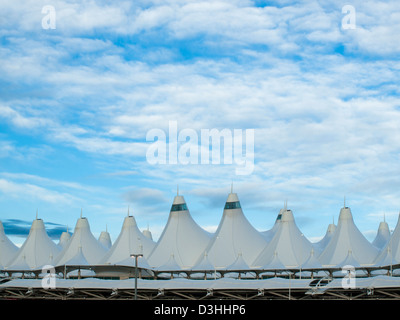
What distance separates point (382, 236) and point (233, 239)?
26.8m

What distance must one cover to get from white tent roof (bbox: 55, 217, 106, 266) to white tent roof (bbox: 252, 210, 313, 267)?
22123 millimetres

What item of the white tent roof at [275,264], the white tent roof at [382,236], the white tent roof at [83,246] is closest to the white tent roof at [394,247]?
the white tent roof at [275,264]

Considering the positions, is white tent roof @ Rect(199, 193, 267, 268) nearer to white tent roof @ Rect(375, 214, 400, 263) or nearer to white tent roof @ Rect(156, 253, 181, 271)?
white tent roof @ Rect(156, 253, 181, 271)

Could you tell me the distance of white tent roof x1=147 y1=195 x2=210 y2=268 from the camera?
68.8 metres

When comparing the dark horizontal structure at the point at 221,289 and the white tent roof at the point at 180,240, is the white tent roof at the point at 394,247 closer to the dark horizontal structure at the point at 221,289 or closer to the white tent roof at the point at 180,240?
the dark horizontal structure at the point at 221,289

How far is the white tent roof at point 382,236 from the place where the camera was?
8256cm

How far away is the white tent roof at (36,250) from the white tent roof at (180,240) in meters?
15.7

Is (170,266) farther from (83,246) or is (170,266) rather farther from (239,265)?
(83,246)

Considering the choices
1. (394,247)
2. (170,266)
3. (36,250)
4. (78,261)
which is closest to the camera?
(394,247)

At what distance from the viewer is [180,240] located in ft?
232

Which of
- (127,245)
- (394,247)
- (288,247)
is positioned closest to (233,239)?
(288,247)

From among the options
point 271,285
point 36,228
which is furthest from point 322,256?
Result: point 36,228

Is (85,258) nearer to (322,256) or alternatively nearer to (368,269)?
(322,256)
